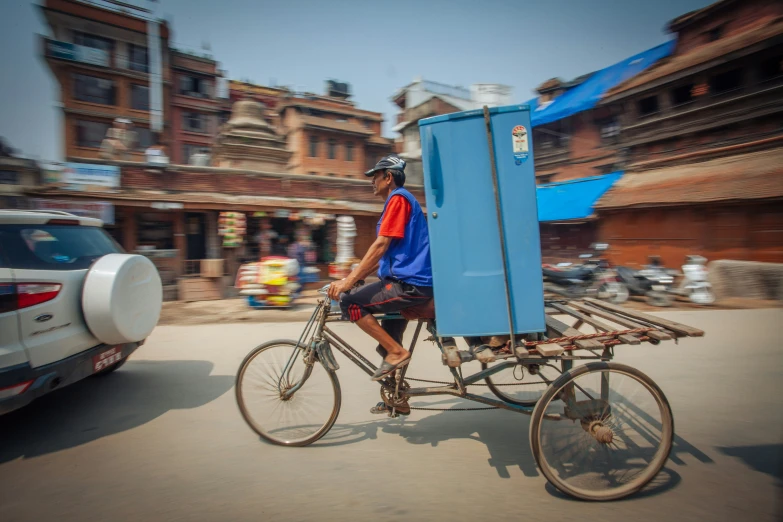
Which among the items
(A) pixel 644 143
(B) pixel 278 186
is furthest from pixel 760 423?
(A) pixel 644 143

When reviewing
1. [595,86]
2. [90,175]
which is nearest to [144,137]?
[90,175]

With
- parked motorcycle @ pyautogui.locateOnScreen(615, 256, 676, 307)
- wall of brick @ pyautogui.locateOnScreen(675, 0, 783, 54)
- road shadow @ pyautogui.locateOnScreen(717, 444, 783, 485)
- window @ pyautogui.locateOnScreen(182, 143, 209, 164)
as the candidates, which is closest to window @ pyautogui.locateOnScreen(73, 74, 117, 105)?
window @ pyautogui.locateOnScreen(182, 143, 209, 164)

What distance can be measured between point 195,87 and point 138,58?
3907mm

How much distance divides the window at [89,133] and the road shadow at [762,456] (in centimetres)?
3299

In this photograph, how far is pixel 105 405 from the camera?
3709mm

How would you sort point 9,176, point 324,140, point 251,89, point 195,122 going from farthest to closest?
1. point 251,89
2. point 195,122
3. point 324,140
4. point 9,176

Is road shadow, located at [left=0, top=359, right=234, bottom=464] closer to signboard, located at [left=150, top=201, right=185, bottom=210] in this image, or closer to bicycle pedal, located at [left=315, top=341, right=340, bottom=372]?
bicycle pedal, located at [left=315, top=341, right=340, bottom=372]

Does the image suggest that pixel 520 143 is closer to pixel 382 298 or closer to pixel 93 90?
pixel 382 298

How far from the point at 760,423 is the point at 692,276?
769 centimetres

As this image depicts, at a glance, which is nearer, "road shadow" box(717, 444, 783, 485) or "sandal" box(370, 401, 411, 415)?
"road shadow" box(717, 444, 783, 485)

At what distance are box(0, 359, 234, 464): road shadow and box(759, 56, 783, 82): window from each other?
18497 millimetres

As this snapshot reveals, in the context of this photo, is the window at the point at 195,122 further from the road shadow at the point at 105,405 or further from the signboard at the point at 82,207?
the road shadow at the point at 105,405

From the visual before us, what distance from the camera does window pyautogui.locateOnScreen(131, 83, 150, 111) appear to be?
93.4 ft

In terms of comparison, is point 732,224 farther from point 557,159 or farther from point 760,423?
point 760,423
